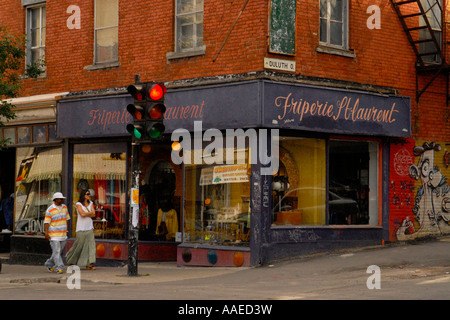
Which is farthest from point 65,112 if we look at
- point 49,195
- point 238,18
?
point 238,18

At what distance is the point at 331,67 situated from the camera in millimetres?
16688

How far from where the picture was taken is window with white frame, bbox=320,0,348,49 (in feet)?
55.2

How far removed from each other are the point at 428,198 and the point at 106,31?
8669mm

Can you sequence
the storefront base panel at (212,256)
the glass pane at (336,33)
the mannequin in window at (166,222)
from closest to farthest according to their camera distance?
the storefront base panel at (212,256), the glass pane at (336,33), the mannequin in window at (166,222)

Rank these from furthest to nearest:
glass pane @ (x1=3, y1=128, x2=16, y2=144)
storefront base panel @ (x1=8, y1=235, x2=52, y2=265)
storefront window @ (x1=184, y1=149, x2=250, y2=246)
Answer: glass pane @ (x1=3, y1=128, x2=16, y2=144)
storefront base panel @ (x1=8, y1=235, x2=52, y2=265)
storefront window @ (x1=184, y1=149, x2=250, y2=246)

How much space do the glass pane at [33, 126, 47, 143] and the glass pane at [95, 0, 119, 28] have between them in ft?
10.1

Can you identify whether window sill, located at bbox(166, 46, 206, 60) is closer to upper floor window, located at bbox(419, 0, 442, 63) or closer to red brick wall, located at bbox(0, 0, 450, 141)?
red brick wall, located at bbox(0, 0, 450, 141)

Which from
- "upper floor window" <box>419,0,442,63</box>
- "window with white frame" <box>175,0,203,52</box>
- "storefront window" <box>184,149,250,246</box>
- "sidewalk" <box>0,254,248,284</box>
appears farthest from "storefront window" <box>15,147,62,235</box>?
"upper floor window" <box>419,0,442,63</box>

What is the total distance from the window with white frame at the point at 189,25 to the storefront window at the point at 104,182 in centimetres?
294

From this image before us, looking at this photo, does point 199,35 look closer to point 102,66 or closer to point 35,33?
point 102,66

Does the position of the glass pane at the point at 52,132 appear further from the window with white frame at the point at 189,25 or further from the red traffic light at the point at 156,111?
the red traffic light at the point at 156,111

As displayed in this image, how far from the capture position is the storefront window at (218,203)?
1614 cm

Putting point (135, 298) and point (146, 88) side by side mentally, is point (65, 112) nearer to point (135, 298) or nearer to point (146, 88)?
point (146, 88)

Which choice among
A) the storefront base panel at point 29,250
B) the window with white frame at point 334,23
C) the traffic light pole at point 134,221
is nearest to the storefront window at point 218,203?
the traffic light pole at point 134,221
